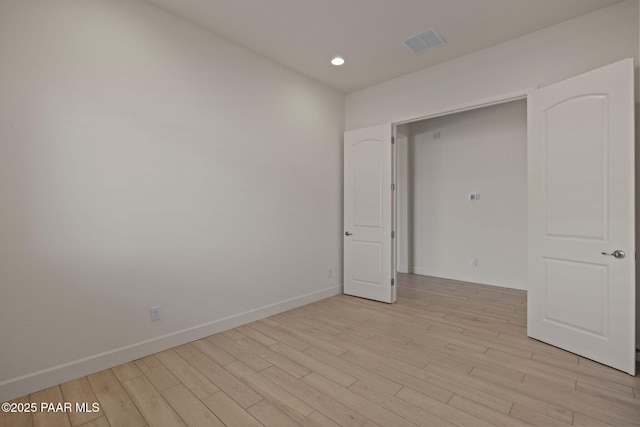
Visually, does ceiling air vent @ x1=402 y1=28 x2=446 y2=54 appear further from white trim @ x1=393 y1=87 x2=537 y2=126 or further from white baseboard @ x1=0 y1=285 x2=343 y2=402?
white baseboard @ x1=0 y1=285 x2=343 y2=402

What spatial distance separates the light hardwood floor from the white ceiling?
3066 mm

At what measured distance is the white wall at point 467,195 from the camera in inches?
183

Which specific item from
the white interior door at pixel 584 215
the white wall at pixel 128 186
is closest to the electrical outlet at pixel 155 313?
the white wall at pixel 128 186

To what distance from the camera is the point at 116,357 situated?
94.0 inches

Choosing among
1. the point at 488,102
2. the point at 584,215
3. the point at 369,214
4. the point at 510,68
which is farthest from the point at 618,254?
the point at 369,214

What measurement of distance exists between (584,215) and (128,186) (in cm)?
384

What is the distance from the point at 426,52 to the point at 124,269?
378 centimetres

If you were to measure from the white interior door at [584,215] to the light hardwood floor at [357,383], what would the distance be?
0.25m

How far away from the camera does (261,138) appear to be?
3.48 metres

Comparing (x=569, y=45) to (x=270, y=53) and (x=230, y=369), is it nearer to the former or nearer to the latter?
(x=270, y=53)

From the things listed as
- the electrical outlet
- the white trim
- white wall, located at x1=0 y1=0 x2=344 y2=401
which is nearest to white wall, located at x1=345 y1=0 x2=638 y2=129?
the white trim

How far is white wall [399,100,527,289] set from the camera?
466 centimetres

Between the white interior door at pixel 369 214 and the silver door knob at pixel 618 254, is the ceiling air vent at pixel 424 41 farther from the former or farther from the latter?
the silver door knob at pixel 618 254

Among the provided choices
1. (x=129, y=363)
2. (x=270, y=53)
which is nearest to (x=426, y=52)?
(x=270, y=53)
